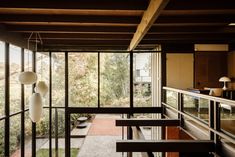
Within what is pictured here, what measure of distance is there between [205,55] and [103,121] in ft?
13.6

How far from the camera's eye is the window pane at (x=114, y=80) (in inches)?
305

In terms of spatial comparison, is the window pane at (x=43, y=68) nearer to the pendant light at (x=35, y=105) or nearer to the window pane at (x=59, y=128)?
the window pane at (x=59, y=128)

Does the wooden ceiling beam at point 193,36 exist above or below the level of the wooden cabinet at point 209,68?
above

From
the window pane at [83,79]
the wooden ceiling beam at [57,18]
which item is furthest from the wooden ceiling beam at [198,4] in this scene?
the window pane at [83,79]

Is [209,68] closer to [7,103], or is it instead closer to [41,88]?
[41,88]

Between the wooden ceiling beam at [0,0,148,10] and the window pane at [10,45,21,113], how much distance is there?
100 inches

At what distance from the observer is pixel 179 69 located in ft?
24.6

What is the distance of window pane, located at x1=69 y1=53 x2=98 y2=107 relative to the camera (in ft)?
25.5

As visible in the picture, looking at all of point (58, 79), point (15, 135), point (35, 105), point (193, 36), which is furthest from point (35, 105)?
point (193, 36)

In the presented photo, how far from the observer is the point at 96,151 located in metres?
8.83

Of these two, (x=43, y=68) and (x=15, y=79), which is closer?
(x=15, y=79)

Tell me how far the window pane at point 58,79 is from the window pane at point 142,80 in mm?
2364

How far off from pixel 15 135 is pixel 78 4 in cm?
411

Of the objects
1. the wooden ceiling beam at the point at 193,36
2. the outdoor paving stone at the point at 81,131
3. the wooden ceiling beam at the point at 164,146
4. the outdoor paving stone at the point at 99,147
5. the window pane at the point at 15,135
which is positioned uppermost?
the wooden ceiling beam at the point at 193,36
